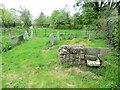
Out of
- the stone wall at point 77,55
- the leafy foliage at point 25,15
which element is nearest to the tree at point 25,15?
the leafy foliage at point 25,15

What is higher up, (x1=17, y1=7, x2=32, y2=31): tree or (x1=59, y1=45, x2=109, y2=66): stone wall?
(x1=17, y1=7, x2=32, y2=31): tree

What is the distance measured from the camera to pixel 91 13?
43.0 ft

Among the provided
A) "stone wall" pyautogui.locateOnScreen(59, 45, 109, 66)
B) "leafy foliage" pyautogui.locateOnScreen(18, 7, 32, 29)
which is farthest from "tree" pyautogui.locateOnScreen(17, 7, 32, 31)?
"stone wall" pyautogui.locateOnScreen(59, 45, 109, 66)

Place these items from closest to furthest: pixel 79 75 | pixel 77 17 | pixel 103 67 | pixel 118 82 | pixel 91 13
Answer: pixel 118 82
pixel 79 75
pixel 103 67
pixel 91 13
pixel 77 17

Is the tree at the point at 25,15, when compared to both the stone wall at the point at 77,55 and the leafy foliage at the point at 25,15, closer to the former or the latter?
the leafy foliage at the point at 25,15

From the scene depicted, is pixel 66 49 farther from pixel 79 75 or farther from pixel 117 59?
pixel 117 59

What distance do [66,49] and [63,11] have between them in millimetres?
28814

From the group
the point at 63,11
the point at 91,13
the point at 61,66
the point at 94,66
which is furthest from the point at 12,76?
the point at 63,11

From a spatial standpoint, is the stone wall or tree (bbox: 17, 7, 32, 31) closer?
the stone wall

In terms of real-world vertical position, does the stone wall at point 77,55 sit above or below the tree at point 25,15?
below

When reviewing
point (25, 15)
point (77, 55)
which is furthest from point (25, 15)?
point (77, 55)

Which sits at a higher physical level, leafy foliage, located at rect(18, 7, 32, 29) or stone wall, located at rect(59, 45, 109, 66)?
leafy foliage, located at rect(18, 7, 32, 29)

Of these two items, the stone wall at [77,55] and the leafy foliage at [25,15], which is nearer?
the stone wall at [77,55]

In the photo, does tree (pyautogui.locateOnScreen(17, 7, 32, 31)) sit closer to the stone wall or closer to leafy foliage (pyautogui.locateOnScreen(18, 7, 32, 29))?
leafy foliage (pyautogui.locateOnScreen(18, 7, 32, 29))
